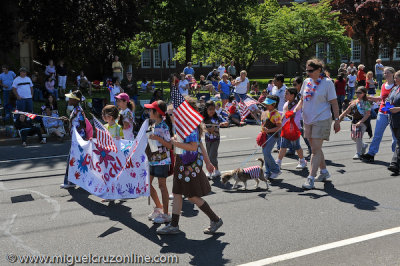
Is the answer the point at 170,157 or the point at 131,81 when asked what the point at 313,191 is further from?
the point at 131,81

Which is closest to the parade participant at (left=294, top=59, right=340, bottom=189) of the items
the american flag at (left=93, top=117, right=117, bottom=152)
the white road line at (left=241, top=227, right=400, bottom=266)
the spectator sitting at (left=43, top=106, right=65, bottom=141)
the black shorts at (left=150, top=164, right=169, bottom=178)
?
the white road line at (left=241, top=227, right=400, bottom=266)

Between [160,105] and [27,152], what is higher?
[160,105]

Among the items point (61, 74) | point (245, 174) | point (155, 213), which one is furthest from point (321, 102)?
point (61, 74)

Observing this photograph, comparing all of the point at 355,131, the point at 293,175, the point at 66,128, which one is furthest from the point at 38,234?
the point at 66,128

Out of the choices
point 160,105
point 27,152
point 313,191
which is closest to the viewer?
point 160,105

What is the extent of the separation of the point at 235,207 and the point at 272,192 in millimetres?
1096

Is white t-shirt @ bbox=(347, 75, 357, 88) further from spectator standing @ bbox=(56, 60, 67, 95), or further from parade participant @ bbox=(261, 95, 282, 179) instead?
parade participant @ bbox=(261, 95, 282, 179)

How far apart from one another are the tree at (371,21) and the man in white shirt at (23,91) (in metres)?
32.9

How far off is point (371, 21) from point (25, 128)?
35840mm

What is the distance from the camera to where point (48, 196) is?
26.2 feet

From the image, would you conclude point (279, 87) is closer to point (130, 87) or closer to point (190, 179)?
point (190, 179)

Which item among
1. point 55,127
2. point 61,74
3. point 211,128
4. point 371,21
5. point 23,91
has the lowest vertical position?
point 55,127

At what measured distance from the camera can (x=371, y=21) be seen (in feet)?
139

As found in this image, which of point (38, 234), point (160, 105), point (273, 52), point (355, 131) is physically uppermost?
point (273, 52)
